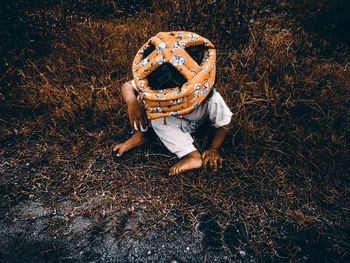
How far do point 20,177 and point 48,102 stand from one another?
65 cm

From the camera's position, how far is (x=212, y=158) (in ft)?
4.31

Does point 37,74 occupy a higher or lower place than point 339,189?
higher

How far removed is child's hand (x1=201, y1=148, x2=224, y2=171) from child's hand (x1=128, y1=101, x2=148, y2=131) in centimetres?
50

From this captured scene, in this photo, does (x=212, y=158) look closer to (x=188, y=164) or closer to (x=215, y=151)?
(x=215, y=151)

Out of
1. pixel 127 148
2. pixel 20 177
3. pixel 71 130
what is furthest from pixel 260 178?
pixel 20 177

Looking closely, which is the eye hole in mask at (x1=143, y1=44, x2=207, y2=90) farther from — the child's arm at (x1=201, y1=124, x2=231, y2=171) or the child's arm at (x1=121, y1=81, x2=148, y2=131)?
the child's arm at (x1=201, y1=124, x2=231, y2=171)

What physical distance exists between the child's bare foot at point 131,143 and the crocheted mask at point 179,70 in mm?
527

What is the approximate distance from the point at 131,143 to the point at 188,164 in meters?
0.47

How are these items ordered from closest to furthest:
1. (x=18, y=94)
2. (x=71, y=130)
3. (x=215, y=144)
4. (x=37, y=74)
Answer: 1. (x=215, y=144)
2. (x=71, y=130)
3. (x=18, y=94)
4. (x=37, y=74)

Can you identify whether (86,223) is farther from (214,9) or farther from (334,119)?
(214,9)

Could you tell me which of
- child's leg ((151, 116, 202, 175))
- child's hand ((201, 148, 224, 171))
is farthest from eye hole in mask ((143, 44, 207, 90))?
child's hand ((201, 148, 224, 171))

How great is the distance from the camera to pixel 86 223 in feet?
3.56

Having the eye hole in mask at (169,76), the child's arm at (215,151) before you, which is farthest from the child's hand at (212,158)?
the eye hole in mask at (169,76)

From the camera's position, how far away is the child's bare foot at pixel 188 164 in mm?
1263
